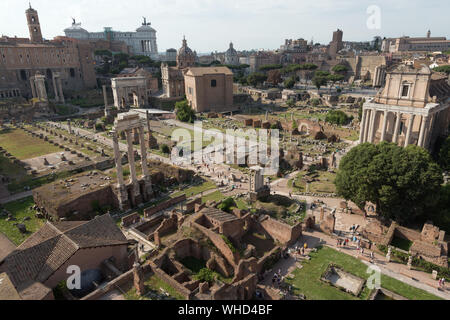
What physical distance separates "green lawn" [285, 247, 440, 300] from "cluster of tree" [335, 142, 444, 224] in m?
6.26


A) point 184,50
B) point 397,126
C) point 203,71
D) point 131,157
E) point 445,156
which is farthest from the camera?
point 184,50

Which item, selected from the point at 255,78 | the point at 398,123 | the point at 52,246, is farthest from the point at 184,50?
the point at 52,246

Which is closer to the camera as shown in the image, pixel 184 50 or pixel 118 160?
pixel 118 160

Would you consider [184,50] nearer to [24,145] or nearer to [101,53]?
[101,53]

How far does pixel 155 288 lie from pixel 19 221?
19998 mm

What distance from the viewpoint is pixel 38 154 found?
164ft

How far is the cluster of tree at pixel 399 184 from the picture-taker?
24766 mm

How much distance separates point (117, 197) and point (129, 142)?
6.16m

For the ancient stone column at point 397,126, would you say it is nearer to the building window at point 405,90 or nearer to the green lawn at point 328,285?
the building window at point 405,90

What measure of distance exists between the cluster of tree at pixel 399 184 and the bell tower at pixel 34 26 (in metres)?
112

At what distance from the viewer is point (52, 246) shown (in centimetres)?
1881

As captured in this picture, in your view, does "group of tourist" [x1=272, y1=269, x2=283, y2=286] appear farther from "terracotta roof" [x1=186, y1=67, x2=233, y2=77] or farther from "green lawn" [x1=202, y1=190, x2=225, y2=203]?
"terracotta roof" [x1=186, y1=67, x2=233, y2=77]

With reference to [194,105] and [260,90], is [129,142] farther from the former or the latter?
[260,90]
